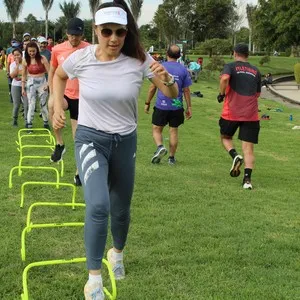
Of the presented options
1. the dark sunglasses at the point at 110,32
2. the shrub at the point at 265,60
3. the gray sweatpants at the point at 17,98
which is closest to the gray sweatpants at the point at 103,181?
the dark sunglasses at the point at 110,32

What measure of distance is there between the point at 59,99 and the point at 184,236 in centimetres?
203

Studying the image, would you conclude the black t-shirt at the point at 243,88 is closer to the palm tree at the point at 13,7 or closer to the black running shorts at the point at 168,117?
the black running shorts at the point at 168,117

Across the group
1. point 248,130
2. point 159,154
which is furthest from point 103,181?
point 159,154

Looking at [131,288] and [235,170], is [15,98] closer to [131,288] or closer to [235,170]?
[235,170]

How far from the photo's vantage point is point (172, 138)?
348 inches

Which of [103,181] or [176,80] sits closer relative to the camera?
[103,181]

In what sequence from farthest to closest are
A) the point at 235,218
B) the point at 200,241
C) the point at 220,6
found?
the point at 220,6, the point at 235,218, the point at 200,241

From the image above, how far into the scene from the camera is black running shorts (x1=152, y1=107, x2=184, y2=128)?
875 centimetres

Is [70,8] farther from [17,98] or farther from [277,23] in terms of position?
[17,98]

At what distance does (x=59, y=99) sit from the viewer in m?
3.74

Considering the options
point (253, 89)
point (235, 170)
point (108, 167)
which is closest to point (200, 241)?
point (108, 167)

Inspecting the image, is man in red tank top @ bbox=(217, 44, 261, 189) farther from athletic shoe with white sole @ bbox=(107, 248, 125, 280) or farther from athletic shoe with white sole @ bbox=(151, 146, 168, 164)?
athletic shoe with white sole @ bbox=(107, 248, 125, 280)

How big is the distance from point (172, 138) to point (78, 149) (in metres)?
5.38

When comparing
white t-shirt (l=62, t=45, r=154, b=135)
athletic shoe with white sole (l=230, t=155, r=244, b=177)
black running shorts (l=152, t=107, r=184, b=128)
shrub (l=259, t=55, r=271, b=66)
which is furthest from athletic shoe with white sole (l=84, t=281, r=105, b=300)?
shrub (l=259, t=55, r=271, b=66)
